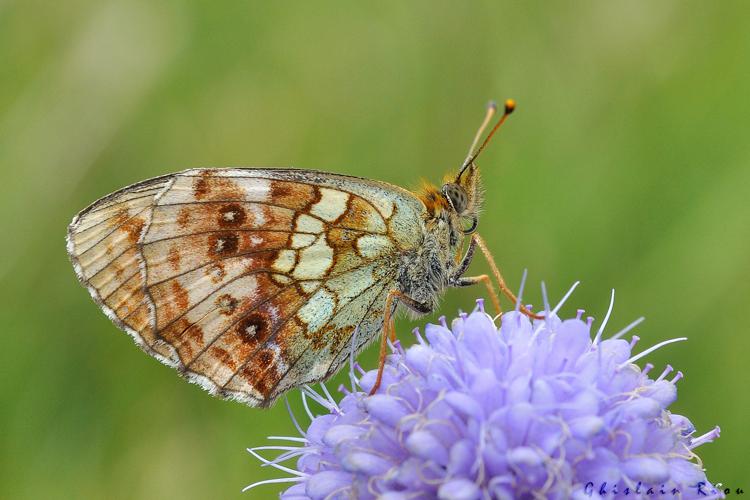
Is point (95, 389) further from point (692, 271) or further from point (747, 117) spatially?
point (747, 117)

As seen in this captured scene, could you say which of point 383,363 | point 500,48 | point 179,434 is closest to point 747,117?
point 500,48

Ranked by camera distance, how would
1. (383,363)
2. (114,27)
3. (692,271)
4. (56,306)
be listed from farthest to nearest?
1. (114,27)
2. (56,306)
3. (692,271)
4. (383,363)

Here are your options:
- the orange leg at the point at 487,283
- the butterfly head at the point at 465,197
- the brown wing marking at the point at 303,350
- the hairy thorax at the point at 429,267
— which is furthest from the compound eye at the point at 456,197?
the brown wing marking at the point at 303,350

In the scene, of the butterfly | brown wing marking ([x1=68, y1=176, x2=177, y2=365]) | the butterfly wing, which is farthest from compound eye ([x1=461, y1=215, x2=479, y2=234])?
brown wing marking ([x1=68, y1=176, x2=177, y2=365])

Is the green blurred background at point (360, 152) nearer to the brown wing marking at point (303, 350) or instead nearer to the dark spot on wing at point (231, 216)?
the brown wing marking at point (303, 350)

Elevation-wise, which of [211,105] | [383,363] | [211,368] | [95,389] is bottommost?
[95,389]

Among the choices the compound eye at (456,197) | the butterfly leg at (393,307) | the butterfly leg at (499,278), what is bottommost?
the butterfly leg at (393,307)

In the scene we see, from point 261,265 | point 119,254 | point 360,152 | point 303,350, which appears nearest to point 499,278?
point 303,350
